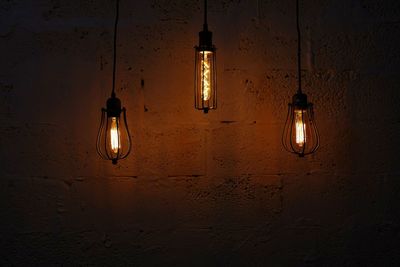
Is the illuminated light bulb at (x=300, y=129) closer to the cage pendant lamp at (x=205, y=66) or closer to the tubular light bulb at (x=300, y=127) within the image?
the tubular light bulb at (x=300, y=127)

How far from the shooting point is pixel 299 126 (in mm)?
1568

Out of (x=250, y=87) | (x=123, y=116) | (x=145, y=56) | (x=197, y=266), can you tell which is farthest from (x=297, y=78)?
(x=197, y=266)

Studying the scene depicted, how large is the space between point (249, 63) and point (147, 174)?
0.72 metres

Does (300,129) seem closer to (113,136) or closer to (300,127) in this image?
(300,127)

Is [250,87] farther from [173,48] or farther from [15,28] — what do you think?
[15,28]

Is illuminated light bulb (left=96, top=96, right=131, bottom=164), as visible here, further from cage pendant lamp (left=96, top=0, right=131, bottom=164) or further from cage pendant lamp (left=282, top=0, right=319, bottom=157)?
cage pendant lamp (left=282, top=0, right=319, bottom=157)

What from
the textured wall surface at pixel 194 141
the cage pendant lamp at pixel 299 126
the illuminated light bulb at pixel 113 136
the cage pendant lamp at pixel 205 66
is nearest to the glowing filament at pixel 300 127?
the cage pendant lamp at pixel 299 126

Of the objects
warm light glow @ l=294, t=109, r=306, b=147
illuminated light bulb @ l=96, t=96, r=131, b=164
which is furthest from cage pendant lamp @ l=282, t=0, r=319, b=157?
illuminated light bulb @ l=96, t=96, r=131, b=164

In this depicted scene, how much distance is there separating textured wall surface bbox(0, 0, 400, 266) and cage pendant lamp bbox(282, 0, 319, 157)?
0.14ft

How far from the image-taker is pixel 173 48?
5.77ft

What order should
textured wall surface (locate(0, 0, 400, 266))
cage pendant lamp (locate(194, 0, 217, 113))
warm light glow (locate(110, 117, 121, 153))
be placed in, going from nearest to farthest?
cage pendant lamp (locate(194, 0, 217, 113)) < warm light glow (locate(110, 117, 121, 153)) < textured wall surface (locate(0, 0, 400, 266))

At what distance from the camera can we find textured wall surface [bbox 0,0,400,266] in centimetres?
174

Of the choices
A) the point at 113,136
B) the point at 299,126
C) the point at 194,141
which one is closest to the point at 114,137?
the point at 113,136

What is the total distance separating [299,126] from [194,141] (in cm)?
49
